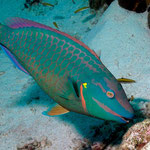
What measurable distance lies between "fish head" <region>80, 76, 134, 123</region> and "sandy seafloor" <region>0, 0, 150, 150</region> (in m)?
0.45

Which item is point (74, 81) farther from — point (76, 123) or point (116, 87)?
point (76, 123)

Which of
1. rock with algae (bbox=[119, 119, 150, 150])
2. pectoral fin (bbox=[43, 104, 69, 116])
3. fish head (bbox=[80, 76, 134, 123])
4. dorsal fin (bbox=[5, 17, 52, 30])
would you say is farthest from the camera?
dorsal fin (bbox=[5, 17, 52, 30])

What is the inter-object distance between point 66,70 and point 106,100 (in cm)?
63

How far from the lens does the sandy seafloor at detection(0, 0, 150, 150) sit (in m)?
3.23

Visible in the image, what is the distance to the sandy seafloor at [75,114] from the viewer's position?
3.23 m

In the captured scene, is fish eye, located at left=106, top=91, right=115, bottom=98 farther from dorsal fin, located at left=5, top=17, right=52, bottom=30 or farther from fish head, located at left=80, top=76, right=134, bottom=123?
dorsal fin, located at left=5, top=17, right=52, bottom=30

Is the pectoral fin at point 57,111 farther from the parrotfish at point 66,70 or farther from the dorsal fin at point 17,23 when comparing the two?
the dorsal fin at point 17,23

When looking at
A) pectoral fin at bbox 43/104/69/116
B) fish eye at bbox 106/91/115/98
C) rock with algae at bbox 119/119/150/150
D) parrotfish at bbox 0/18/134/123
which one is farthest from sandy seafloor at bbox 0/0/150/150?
pectoral fin at bbox 43/104/69/116

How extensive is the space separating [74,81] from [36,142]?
1850 millimetres

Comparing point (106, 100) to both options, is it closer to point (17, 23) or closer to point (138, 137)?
point (138, 137)

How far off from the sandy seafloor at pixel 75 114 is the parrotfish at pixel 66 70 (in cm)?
49

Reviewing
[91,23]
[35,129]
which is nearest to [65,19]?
[91,23]

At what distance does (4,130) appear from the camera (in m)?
3.62

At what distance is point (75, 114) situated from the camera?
3.63 m
